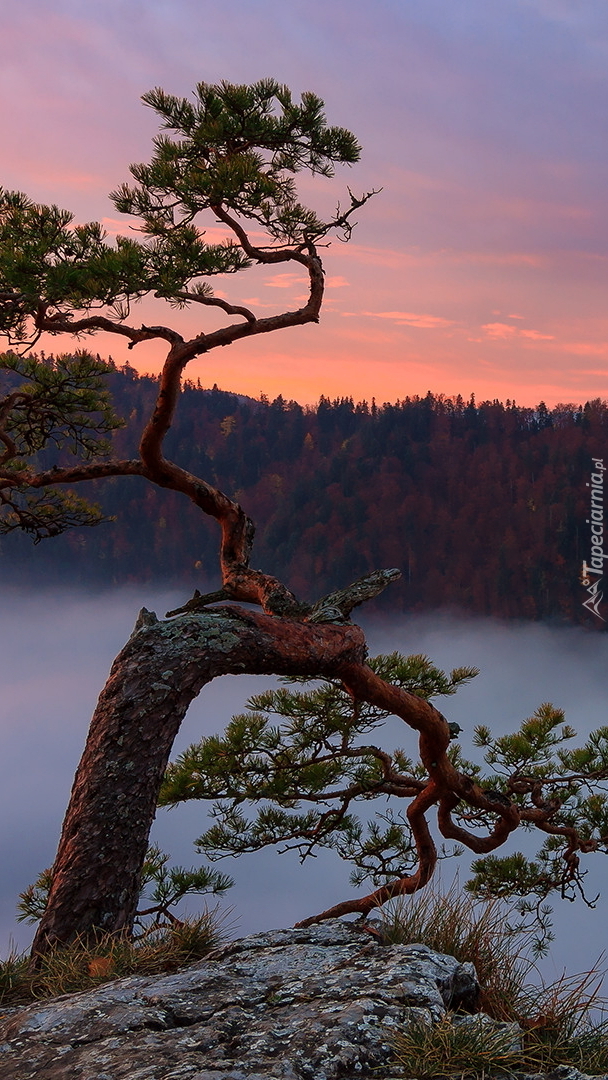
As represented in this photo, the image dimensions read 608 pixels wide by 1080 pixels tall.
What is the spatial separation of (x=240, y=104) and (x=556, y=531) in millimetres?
17694

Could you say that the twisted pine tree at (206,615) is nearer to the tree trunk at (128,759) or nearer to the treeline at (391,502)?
the tree trunk at (128,759)

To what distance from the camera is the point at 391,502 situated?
2461 cm

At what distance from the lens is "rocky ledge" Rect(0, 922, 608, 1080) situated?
5.10 feet

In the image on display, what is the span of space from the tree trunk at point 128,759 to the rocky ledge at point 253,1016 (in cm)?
84

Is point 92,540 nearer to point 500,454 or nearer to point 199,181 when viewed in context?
point 500,454

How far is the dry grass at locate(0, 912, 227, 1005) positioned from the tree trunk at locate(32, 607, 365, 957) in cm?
23

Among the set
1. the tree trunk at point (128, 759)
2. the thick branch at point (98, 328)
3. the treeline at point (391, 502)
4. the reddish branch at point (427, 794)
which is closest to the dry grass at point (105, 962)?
the tree trunk at point (128, 759)

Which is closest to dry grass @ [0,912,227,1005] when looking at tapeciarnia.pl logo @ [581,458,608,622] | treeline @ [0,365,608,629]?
tapeciarnia.pl logo @ [581,458,608,622]

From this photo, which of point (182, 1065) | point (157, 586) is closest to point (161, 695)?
point (182, 1065)

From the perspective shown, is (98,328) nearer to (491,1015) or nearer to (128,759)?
(128,759)

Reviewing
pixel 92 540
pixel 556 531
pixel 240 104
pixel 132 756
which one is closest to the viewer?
pixel 132 756


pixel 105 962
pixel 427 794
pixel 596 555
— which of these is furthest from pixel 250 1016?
pixel 596 555

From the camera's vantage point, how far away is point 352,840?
18.4 feet

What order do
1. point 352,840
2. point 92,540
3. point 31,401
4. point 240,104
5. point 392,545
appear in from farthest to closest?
point 92,540 → point 392,545 → point 352,840 → point 31,401 → point 240,104
